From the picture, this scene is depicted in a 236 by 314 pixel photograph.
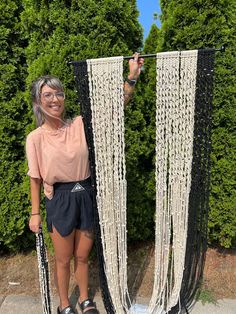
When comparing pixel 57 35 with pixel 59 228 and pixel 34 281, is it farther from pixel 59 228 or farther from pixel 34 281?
pixel 34 281

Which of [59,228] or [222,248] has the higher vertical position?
[59,228]

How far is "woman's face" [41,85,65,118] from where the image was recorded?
2.49 meters

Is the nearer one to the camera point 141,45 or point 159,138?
point 159,138

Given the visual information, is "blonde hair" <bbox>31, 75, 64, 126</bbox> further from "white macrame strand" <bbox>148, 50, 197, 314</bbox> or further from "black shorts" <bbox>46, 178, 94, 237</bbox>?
"white macrame strand" <bbox>148, 50, 197, 314</bbox>

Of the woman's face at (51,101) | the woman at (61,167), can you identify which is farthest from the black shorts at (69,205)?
the woman's face at (51,101)

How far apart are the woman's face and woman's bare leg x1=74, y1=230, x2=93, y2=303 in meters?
0.94

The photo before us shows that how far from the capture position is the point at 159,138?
101 inches

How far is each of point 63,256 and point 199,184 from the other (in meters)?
1.18

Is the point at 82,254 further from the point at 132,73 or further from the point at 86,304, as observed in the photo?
the point at 132,73

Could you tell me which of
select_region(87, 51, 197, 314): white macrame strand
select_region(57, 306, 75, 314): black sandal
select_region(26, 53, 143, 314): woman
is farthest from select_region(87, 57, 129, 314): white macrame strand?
select_region(57, 306, 75, 314): black sandal

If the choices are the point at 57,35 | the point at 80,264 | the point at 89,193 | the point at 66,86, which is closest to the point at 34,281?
the point at 80,264

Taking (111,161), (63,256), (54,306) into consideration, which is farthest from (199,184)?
(54,306)

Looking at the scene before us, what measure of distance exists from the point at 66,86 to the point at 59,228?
132 cm

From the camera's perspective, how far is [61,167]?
2.52 metres
